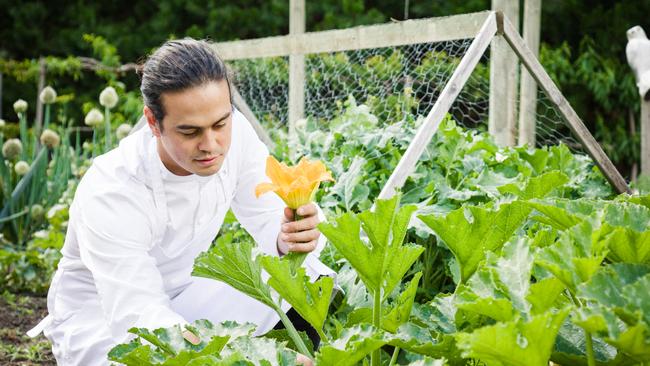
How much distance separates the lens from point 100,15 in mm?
12828

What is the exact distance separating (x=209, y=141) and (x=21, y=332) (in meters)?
2.18

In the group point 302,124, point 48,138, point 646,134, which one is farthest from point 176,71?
point 48,138

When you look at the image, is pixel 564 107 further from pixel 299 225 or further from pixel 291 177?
pixel 291 177

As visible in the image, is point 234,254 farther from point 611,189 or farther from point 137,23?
point 137,23

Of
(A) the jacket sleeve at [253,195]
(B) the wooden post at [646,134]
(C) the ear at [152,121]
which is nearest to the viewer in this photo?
(C) the ear at [152,121]

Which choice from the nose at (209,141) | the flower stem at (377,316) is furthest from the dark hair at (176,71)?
the flower stem at (377,316)

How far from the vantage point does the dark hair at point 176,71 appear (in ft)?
6.07

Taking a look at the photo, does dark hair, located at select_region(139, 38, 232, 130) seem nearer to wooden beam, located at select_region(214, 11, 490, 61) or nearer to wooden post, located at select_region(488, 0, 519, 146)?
wooden beam, located at select_region(214, 11, 490, 61)

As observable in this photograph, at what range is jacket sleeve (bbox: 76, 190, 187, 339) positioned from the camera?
1.81m

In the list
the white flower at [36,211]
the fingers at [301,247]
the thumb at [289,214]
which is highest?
the thumb at [289,214]

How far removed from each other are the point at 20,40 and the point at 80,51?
2.92 ft

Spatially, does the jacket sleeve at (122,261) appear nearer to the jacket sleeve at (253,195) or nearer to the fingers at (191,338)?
the fingers at (191,338)

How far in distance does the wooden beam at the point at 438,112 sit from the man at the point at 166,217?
0.38 m

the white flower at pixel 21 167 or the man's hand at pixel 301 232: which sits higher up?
the man's hand at pixel 301 232
